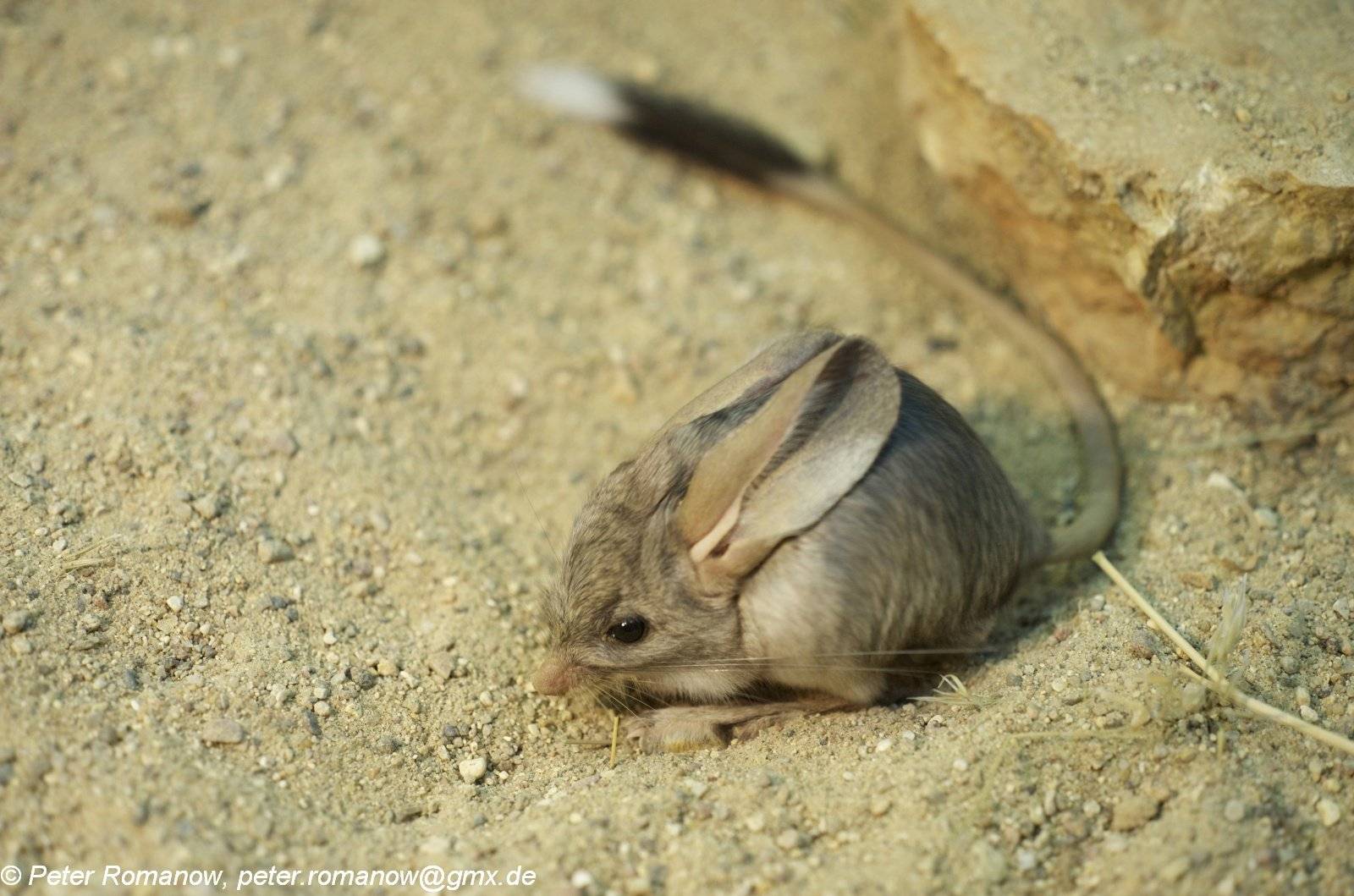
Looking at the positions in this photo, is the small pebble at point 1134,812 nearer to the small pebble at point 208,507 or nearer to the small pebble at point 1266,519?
the small pebble at point 1266,519

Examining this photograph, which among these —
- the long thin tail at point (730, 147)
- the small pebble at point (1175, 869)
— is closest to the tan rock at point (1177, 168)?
the long thin tail at point (730, 147)

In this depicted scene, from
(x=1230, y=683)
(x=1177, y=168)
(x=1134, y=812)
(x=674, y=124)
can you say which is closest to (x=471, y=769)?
(x=1134, y=812)

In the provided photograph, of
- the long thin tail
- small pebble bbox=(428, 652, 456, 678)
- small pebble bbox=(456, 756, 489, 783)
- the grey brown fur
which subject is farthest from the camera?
the long thin tail

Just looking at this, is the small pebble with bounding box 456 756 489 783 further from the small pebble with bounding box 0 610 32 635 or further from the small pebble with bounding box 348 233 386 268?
the small pebble with bounding box 348 233 386 268

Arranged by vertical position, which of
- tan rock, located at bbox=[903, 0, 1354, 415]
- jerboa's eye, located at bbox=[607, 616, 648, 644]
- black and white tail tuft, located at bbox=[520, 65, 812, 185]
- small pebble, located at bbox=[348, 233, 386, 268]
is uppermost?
tan rock, located at bbox=[903, 0, 1354, 415]

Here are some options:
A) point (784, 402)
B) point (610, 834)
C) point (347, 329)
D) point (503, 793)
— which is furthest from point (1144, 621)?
point (347, 329)

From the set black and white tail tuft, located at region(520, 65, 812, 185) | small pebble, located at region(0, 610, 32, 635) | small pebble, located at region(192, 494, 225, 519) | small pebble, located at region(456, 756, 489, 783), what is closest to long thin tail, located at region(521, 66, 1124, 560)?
black and white tail tuft, located at region(520, 65, 812, 185)
